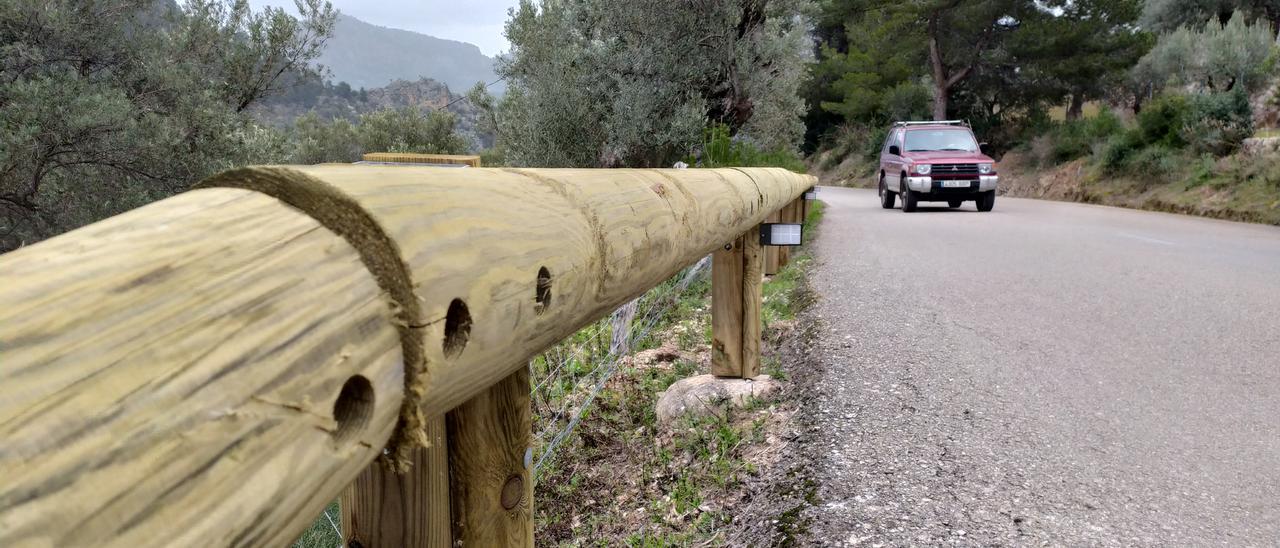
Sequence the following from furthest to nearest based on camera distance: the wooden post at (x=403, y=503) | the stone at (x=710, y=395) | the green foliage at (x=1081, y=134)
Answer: the green foliage at (x=1081, y=134) < the stone at (x=710, y=395) < the wooden post at (x=403, y=503)

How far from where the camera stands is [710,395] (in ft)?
14.6

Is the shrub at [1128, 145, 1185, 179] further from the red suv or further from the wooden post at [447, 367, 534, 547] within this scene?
the wooden post at [447, 367, 534, 547]

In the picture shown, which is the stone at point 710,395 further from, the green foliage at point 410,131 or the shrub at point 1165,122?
the green foliage at point 410,131

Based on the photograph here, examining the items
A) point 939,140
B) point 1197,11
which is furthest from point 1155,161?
point 1197,11

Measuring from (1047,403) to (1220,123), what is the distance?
17416 mm

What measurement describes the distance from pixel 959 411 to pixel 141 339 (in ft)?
12.7

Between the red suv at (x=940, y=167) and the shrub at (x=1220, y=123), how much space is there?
5.06 m

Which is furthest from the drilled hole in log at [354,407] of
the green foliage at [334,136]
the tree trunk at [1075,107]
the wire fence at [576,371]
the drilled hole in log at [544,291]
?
the tree trunk at [1075,107]

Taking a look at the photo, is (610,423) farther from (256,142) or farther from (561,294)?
(256,142)

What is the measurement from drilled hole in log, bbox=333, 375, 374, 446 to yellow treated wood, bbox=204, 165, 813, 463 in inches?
2.5

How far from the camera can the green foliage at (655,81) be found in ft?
42.5

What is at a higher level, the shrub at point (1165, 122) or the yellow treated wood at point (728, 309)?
the shrub at point (1165, 122)

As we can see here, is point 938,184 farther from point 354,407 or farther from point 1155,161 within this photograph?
point 354,407

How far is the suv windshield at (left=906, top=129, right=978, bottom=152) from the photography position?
16.7 metres
